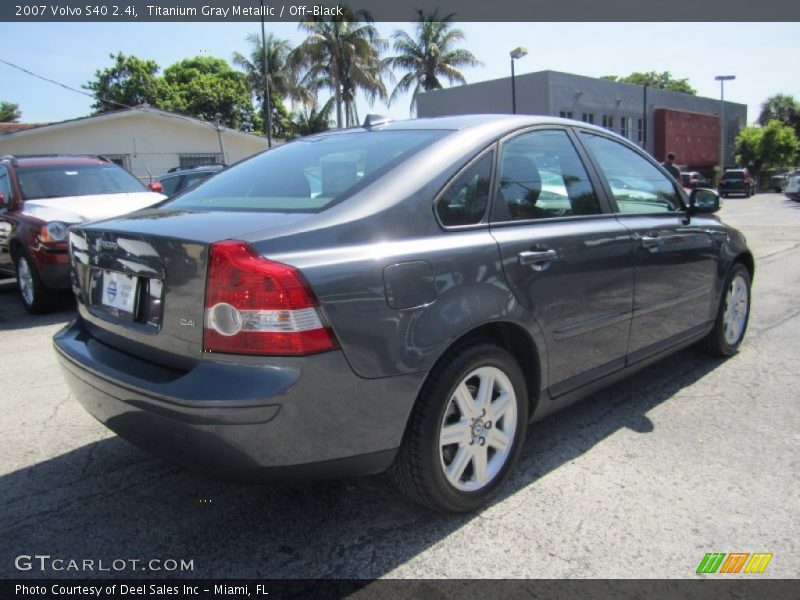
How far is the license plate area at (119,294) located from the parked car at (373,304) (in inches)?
0.4

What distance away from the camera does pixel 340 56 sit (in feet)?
115

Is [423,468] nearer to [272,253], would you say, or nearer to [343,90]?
[272,253]

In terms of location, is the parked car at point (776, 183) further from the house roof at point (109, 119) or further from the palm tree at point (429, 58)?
the house roof at point (109, 119)

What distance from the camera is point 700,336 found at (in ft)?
13.8

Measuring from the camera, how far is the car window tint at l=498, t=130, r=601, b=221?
2.90m

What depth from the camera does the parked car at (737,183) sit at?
1336 inches

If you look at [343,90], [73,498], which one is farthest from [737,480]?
[343,90]

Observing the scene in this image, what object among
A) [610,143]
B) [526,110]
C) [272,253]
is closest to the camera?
[272,253]

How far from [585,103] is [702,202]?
1214 inches

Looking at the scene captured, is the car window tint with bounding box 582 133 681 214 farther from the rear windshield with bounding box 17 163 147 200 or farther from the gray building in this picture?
the gray building

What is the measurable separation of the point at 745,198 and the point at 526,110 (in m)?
12.7

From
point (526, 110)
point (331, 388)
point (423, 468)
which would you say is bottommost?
point (423, 468)

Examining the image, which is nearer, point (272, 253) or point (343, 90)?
point (272, 253)

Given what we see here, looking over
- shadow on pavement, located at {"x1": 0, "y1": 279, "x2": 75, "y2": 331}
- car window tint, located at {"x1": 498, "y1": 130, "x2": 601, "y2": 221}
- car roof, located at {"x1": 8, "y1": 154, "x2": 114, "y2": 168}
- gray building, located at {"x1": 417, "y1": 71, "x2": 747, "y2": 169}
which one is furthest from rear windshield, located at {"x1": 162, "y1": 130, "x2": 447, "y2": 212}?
gray building, located at {"x1": 417, "y1": 71, "x2": 747, "y2": 169}
